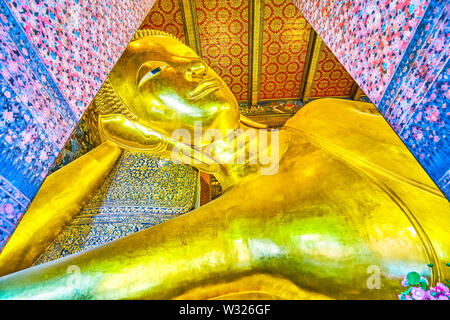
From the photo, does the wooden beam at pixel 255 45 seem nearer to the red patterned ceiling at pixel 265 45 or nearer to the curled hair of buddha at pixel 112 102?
the red patterned ceiling at pixel 265 45

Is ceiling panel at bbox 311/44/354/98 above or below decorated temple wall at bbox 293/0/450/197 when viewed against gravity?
above

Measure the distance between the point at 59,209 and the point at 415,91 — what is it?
6.59 feet

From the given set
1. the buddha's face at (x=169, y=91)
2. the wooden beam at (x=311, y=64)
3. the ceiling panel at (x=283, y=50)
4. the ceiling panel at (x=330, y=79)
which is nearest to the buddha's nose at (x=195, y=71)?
the buddha's face at (x=169, y=91)

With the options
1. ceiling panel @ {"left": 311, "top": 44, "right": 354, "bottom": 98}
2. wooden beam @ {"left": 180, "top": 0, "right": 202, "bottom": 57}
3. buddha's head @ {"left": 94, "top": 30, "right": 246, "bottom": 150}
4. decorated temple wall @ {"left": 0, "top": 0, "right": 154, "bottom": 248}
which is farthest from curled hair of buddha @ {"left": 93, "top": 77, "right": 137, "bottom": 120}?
ceiling panel @ {"left": 311, "top": 44, "right": 354, "bottom": 98}

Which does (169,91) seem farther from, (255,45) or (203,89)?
(255,45)

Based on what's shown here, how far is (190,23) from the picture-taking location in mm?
4066

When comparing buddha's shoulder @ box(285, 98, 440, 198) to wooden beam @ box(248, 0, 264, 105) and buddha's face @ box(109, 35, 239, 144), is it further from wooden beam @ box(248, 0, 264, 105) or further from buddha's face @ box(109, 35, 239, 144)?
wooden beam @ box(248, 0, 264, 105)

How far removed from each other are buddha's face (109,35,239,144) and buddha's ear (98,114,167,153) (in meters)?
0.05

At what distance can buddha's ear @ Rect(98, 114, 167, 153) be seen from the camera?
6.19 ft

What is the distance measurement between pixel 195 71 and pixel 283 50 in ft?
10.4

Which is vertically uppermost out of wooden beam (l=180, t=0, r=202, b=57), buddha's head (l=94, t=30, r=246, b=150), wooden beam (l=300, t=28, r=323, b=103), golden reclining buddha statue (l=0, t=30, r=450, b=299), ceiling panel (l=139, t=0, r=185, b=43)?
ceiling panel (l=139, t=0, r=185, b=43)

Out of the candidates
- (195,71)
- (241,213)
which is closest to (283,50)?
(195,71)

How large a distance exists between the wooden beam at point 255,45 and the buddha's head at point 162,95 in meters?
2.66
